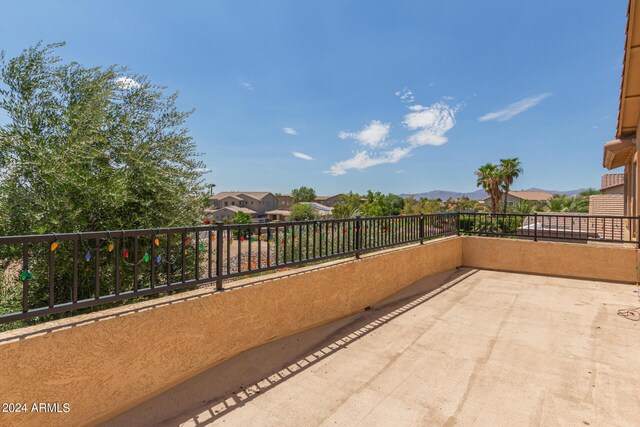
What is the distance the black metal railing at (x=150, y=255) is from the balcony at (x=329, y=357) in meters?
0.14

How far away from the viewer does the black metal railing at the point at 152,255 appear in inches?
78.8

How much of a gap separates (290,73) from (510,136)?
3375 centimetres

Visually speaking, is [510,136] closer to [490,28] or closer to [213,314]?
[490,28]

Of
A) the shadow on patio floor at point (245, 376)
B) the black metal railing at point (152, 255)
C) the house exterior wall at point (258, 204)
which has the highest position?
the house exterior wall at point (258, 204)

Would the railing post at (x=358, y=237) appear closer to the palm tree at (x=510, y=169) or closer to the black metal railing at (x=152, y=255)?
the black metal railing at (x=152, y=255)

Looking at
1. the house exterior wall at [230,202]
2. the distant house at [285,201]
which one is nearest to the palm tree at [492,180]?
the house exterior wall at [230,202]

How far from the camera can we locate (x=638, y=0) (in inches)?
144

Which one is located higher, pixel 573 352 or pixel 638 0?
pixel 638 0

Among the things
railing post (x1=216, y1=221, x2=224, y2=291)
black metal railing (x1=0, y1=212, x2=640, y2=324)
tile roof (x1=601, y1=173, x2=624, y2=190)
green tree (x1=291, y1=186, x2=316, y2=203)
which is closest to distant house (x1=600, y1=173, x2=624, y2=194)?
tile roof (x1=601, y1=173, x2=624, y2=190)

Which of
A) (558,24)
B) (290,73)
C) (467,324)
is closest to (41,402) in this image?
(467,324)

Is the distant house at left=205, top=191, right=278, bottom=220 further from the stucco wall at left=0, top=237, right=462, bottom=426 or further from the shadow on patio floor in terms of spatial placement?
the stucco wall at left=0, top=237, right=462, bottom=426

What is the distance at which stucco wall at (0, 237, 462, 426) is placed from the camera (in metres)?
1.72

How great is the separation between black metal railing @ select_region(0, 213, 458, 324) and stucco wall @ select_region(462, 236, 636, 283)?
2.26 meters

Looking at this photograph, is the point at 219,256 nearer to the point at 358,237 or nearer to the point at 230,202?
the point at 358,237
